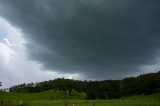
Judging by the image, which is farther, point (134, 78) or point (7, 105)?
point (134, 78)

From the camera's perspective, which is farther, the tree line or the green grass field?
the tree line

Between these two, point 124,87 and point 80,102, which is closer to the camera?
point 80,102

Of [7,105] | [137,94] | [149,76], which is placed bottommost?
[7,105]

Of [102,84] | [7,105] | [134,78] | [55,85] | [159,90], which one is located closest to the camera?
[7,105]

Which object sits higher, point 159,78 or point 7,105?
point 159,78

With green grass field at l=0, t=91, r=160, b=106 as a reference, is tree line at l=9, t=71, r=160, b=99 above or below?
above

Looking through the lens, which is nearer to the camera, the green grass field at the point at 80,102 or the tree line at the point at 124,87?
the green grass field at the point at 80,102

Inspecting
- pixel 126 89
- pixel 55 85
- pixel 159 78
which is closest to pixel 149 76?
pixel 159 78

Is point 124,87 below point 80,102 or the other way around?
the other way around

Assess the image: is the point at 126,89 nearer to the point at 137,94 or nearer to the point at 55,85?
the point at 137,94

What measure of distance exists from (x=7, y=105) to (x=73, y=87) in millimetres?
137123

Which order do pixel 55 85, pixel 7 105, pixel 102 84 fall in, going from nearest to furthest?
1. pixel 7 105
2. pixel 102 84
3. pixel 55 85

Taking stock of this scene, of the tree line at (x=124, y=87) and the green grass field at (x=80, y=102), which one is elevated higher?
the tree line at (x=124, y=87)

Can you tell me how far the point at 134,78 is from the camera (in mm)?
181500
